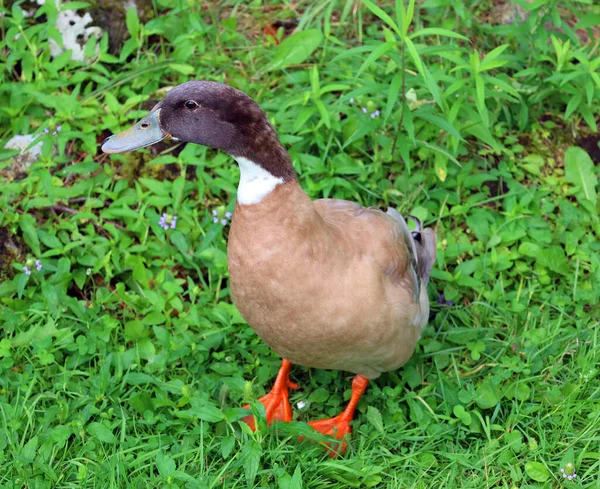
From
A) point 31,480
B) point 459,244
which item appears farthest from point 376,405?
point 31,480

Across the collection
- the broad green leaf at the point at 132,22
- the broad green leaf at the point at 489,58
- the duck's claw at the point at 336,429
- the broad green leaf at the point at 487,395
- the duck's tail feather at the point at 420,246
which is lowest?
the duck's claw at the point at 336,429

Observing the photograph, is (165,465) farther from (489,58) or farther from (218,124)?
(489,58)

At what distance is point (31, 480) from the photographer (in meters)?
2.64

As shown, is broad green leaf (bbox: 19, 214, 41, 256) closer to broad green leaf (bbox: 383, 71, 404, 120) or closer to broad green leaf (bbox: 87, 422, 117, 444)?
broad green leaf (bbox: 87, 422, 117, 444)

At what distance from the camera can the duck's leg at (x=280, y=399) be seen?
314 centimetres

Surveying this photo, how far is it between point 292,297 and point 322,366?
50cm

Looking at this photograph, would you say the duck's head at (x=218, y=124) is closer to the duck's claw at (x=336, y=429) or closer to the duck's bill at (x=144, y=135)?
the duck's bill at (x=144, y=135)

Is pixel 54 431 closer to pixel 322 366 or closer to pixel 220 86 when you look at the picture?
pixel 322 366

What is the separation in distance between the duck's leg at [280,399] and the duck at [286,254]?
0.39 m

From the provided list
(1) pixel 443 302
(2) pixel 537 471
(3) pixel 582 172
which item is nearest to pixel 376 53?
(1) pixel 443 302

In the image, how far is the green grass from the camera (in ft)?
9.26

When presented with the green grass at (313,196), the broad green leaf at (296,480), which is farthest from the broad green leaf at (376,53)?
the broad green leaf at (296,480)

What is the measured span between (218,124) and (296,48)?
6.11 feet

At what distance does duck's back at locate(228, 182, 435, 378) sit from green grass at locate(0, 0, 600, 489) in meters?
0.29
